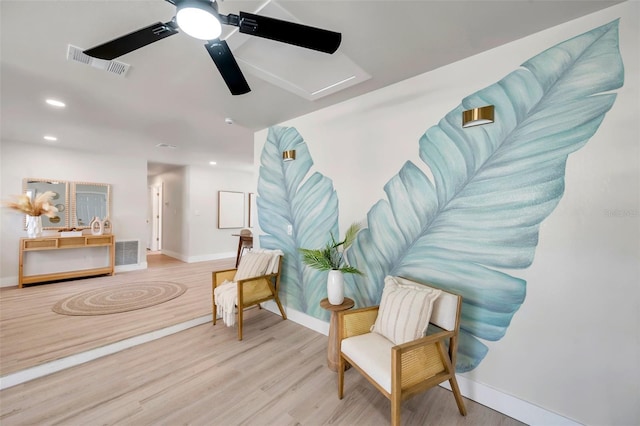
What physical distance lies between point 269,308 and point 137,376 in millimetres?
1595

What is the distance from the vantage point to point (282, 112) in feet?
9.57

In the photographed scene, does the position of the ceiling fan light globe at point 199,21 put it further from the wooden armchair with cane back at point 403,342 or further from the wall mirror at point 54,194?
the wall mirror at point 54,194

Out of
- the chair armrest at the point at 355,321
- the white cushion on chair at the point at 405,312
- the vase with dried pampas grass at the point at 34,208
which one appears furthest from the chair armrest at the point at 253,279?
the vase with dried pampas grass at the point at 34,208

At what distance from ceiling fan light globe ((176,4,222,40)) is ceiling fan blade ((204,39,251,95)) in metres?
0.06

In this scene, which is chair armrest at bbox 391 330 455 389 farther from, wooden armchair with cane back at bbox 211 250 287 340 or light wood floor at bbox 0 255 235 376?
light wood floor at bbox 0 255 235 376

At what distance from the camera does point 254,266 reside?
2.99 m

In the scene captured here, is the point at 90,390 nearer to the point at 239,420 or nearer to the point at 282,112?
the point at 239,420

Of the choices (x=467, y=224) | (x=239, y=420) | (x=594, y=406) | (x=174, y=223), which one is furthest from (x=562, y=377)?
(x=174, y=223)

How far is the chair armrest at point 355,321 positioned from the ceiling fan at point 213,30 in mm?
1692

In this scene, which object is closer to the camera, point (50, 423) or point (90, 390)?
point (50, 423)

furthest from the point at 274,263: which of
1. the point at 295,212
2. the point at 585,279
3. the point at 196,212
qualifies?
the point at 196,212

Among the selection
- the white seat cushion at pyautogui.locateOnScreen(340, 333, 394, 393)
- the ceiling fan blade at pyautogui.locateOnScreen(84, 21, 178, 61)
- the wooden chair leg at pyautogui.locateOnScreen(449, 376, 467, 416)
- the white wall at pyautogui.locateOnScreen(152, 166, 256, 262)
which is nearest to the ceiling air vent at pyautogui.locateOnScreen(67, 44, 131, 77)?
the ceiling fan blade at pyautogui.locateOnScreen(84, 21, 178, 61)

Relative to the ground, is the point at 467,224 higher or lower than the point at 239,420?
higher

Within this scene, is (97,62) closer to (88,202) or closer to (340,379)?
(340,379)
